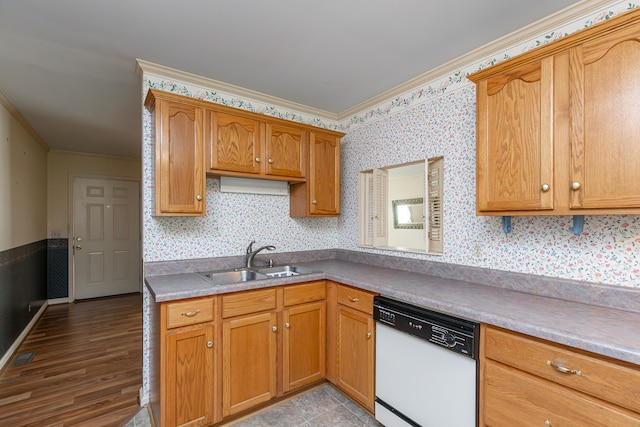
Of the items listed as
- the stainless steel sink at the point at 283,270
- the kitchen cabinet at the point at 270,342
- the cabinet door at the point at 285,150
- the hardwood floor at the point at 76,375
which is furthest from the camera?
the stainless steel sink at the point at 283,270

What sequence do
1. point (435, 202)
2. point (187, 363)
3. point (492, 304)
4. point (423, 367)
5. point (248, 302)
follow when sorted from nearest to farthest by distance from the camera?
Result: point (492, 304) → point (423, 367) → point (187, 363) → point (248, 302) → point (435, 202)

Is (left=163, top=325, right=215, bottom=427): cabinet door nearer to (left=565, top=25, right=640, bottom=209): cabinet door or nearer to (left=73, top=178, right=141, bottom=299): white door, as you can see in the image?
(left=565, top=25, right=640, bottom=209): cabinet door

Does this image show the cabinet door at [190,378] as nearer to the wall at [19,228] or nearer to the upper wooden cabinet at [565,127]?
the upper wooden cabinet at [565,127]

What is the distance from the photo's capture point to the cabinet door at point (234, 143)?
2193 millimetres

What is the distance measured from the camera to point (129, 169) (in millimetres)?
5219

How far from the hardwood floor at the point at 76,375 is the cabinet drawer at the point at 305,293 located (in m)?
1.35

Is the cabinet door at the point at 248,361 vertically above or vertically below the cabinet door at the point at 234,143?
below

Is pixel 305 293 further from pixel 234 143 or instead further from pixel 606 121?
pixel 606 121

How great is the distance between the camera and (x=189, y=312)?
177 cm

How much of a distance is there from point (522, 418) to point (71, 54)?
3.30 meters

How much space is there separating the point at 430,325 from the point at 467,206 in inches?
36.6

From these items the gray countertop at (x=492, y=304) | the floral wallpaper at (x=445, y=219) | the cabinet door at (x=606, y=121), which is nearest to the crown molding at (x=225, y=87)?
the floral wallpaper at (x=445, y=219)

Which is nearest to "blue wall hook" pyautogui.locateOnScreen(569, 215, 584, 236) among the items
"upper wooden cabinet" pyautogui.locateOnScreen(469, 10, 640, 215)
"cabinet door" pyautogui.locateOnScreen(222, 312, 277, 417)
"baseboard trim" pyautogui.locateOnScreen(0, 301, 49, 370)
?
"upper wooden cabinet" pyautogui.locateOnScreen(469, 10, 640, 215)

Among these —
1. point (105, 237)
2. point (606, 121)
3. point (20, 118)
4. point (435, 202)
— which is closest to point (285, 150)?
point (435, 202)
